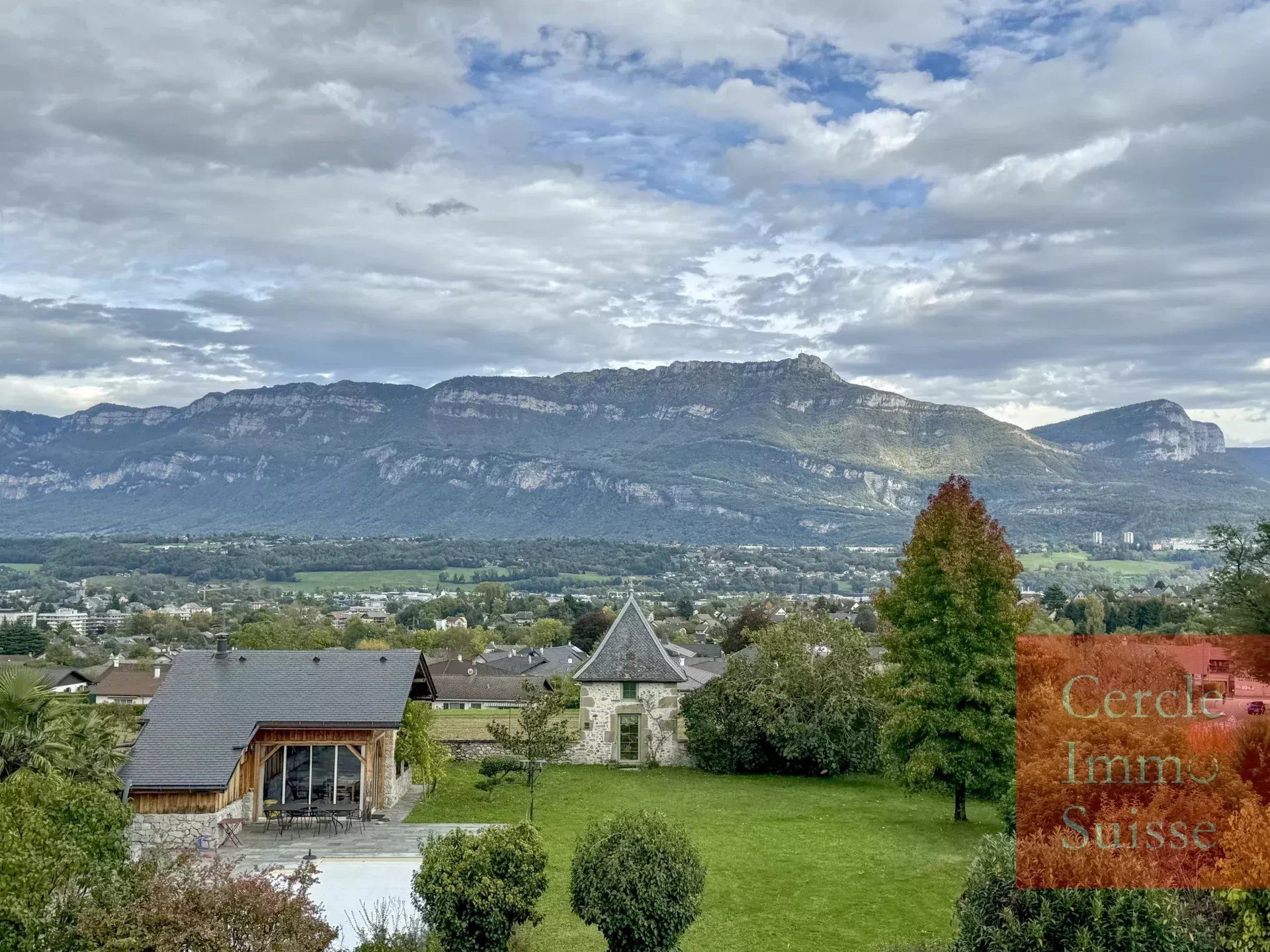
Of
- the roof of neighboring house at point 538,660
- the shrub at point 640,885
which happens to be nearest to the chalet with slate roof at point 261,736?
the shrub at point 640,885

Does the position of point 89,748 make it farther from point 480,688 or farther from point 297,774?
point 480,688


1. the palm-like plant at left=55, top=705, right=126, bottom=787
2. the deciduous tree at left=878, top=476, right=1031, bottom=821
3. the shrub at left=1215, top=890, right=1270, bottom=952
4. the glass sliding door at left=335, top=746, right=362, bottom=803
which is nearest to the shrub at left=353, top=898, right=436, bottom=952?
the palm-like plant at left=55, top=705, right=126, bottom=787

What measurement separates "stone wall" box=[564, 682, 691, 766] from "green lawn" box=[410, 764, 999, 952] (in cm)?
80

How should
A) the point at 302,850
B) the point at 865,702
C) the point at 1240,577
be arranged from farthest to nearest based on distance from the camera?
the point at 865,702 < the point at 1240,577 < the point at 302,850

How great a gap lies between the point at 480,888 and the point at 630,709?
17327 millimetres

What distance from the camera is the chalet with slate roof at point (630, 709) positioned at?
98.2 feet

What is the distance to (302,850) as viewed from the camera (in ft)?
61.7

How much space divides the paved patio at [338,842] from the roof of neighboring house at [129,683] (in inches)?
1394

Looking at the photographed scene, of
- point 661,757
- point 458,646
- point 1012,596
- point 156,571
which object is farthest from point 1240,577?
point 156,571

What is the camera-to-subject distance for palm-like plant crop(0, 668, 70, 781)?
1705 cm

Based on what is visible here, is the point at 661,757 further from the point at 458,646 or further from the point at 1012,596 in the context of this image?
the point at 458,646

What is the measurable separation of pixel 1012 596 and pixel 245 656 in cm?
1628

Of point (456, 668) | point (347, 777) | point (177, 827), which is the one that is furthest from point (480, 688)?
point (177, 827)

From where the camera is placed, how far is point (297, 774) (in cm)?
2181
